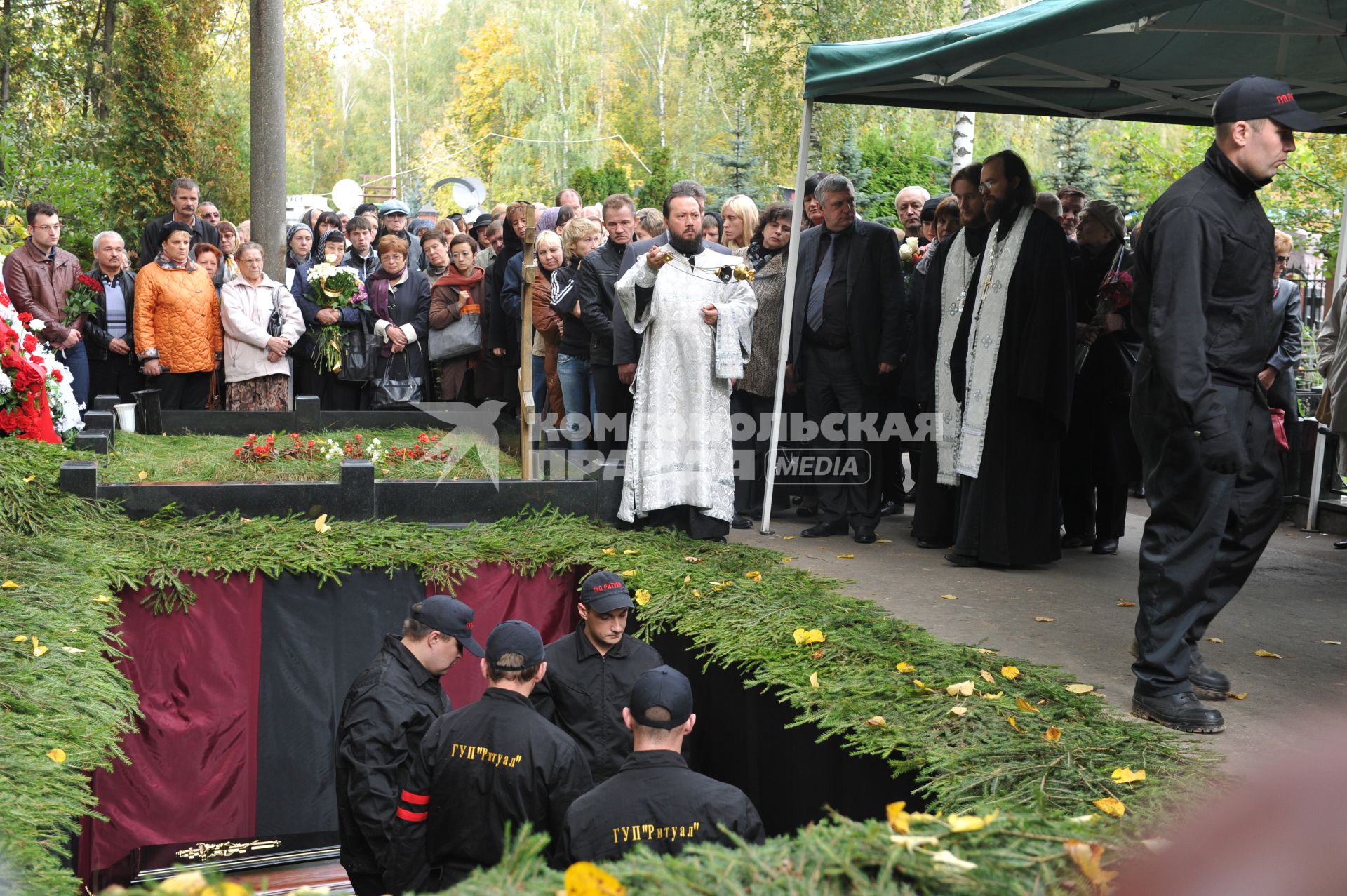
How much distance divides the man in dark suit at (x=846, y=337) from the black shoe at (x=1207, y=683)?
11.1ft

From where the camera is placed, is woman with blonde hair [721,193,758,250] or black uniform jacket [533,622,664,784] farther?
woman with blonde hair [721,193,758,250]

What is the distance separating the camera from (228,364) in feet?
36.7

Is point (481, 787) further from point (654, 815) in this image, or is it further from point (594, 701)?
point (594, 701)

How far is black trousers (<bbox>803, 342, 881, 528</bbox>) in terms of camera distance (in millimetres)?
8469

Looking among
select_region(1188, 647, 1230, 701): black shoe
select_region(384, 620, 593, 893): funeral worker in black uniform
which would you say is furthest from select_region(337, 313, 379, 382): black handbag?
select_region(1188, 647, 1230, 701): black shoe

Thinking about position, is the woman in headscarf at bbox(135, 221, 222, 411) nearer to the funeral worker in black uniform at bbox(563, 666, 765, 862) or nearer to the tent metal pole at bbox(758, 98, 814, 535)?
the tent metal pole at bbox(758, 98, 814, 535)

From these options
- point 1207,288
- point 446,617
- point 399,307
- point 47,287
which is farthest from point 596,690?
point 47,287

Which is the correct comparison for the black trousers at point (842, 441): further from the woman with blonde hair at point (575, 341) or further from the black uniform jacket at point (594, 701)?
the black uniform jacket at point (594, 701)

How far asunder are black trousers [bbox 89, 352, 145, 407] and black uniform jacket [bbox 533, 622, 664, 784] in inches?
285

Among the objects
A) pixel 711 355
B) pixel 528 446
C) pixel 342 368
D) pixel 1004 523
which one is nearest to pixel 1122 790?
pixel 1004 523

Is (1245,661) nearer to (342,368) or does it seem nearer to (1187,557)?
(1187,557)

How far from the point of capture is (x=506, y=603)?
7355mm

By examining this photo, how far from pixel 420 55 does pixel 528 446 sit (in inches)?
2534

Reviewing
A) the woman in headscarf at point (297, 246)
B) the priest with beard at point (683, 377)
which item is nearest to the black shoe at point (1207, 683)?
the priest with beard at point (683, 377)
